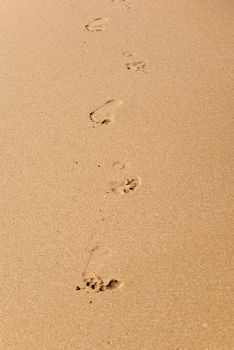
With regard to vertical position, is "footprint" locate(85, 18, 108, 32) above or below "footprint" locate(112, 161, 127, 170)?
above

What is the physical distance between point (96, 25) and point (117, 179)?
76.1 inches

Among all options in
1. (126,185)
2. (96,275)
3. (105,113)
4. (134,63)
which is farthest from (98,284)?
(134,63)

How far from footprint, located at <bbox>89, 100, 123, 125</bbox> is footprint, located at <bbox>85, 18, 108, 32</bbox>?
1.06 m

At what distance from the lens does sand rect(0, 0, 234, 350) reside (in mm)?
2438

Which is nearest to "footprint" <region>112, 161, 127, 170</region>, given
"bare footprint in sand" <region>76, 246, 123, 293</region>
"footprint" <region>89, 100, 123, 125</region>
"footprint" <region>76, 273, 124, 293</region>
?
"footprint" <region>89, 100, 123, 125</region>

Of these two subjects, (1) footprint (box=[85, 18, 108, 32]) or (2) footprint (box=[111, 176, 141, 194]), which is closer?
(2) footprint (box=[111, 176, 141, 194])

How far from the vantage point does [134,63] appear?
161 inches

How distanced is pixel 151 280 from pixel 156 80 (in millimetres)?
1759

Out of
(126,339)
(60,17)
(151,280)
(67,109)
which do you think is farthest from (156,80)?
(126,339)

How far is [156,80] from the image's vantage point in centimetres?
390

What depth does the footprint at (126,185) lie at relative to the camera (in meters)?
3.04

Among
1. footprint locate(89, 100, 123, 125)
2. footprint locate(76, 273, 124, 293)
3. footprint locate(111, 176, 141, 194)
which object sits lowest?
footprint locate(76, 273, 124, 293)

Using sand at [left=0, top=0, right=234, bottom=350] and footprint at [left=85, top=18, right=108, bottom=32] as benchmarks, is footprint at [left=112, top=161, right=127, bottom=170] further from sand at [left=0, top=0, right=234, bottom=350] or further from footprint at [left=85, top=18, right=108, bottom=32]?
footprint at [left=85, top=18, right=108, bottom=32]

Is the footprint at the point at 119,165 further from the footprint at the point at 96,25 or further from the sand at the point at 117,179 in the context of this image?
the footprint at the point at 96,25
